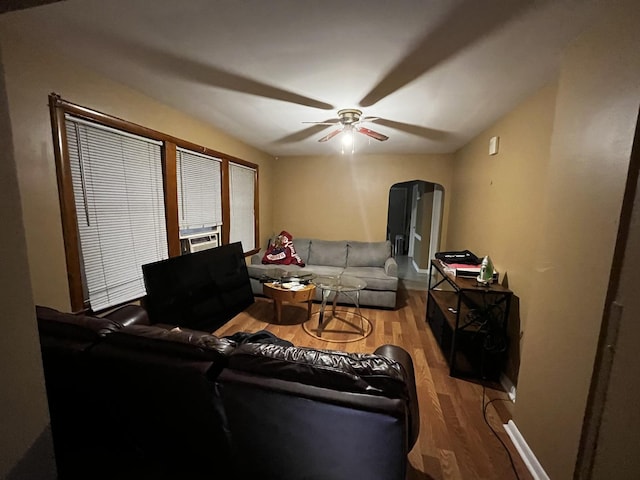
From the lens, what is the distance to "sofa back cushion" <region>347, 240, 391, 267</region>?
4.39 meters

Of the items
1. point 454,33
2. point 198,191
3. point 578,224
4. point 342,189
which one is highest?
point 454,33

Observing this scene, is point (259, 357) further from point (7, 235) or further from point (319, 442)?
point (7, 235)

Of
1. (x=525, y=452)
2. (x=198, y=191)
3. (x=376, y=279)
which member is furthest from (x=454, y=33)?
(x=376, y=279)

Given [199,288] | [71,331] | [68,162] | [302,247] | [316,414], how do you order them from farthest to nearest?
[302,247]
[199,288]
[68,162]
[71,331]
[316,414]

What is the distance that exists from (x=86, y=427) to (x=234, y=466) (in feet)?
3.01

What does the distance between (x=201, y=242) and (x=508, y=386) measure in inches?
132

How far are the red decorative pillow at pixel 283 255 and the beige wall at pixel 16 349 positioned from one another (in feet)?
11.3

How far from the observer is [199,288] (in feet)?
9.50

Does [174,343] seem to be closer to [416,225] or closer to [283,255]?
[283,255]

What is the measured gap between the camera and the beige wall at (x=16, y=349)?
66cm

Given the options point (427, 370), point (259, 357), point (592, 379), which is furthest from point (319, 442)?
point (427, 370)

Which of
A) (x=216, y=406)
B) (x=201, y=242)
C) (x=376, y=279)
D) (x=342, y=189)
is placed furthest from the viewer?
(x=342, y=189)

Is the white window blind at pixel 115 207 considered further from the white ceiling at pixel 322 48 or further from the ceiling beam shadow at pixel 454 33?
the ceiling beam shadow at pixel 454 33

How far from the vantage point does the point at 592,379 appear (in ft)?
3.61
